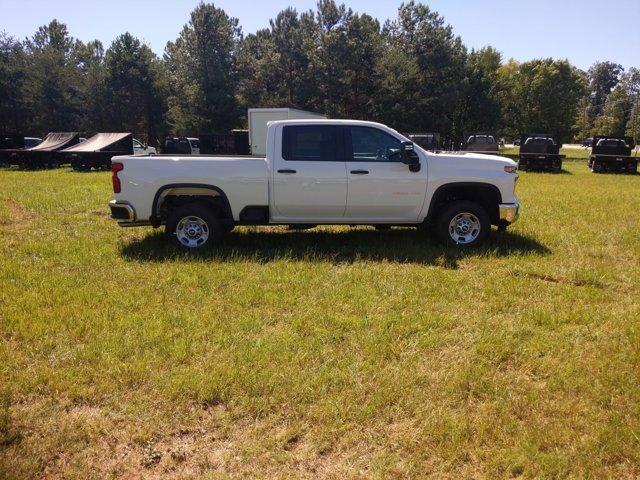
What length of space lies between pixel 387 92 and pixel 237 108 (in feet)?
41.4

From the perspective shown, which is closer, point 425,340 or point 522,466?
point 522,466

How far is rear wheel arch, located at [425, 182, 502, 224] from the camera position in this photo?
23.3 feet

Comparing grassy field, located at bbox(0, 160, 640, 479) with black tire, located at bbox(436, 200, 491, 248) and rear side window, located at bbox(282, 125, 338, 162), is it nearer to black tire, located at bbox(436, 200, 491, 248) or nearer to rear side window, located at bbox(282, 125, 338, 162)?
black tire, located at bbox(436, 200, 491, 248)

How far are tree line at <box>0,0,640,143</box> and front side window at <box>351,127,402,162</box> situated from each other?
1239 inches

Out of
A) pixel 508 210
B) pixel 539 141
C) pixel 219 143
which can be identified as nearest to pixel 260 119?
pixel 219 143

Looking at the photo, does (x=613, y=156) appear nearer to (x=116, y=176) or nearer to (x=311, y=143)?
(x=311, y=143)

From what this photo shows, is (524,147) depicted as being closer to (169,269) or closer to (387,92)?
(387,92)

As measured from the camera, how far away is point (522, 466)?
2717 millimetres

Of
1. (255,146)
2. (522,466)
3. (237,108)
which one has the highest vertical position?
(237,108)

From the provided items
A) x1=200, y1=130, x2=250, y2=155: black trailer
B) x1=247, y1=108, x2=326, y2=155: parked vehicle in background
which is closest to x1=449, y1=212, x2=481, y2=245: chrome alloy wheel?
x1=247, y1=108, x2=326, y2=155: parked vehicle in background

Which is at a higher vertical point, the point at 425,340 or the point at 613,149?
the point at 613,149

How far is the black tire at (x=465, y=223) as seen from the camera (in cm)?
723

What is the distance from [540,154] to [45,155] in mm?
25096

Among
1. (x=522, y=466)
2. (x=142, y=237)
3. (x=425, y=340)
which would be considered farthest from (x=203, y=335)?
(x=142, y=237)
